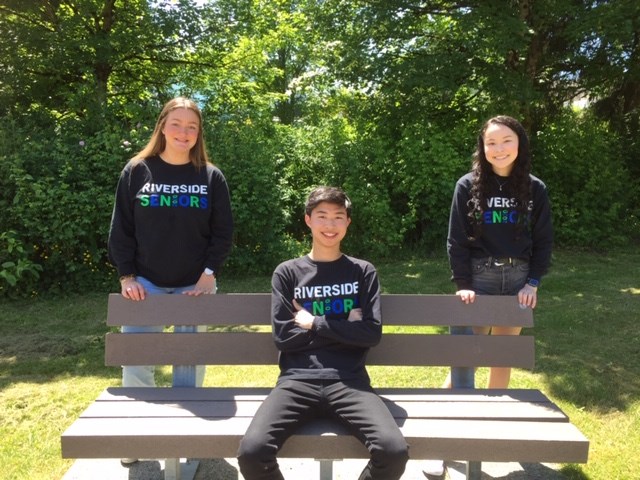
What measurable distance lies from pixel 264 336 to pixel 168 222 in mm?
776

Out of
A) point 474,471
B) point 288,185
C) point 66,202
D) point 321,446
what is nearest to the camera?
point 321,446

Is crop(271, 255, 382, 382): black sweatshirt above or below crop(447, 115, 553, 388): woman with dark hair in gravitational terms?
below

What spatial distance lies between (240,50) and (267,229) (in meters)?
5.39

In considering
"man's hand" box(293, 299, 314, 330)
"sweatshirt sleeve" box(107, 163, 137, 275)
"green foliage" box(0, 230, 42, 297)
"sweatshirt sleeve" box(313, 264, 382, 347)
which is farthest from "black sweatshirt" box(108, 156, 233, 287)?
"green foliage" box(0, 230, 42, 297)

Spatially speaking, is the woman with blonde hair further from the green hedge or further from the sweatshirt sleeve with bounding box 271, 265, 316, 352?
the green hedge

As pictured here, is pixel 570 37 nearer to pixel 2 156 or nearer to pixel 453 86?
pixel 453 86

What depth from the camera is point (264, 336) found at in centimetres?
294

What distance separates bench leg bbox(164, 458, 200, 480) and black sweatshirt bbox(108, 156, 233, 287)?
90cm

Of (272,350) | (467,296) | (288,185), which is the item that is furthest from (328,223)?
(288,185)

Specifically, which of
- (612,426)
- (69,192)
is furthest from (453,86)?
(612,426)

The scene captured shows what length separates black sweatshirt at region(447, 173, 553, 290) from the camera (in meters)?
2.94

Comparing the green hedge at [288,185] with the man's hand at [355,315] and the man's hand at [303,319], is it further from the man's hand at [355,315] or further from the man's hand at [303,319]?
the man's hand at [355,315]

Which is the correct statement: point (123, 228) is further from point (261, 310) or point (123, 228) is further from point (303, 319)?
point (303, 319)

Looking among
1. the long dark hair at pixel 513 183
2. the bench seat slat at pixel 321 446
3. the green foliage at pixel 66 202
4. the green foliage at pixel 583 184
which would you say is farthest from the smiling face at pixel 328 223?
the green foliage at pixel 583 184
